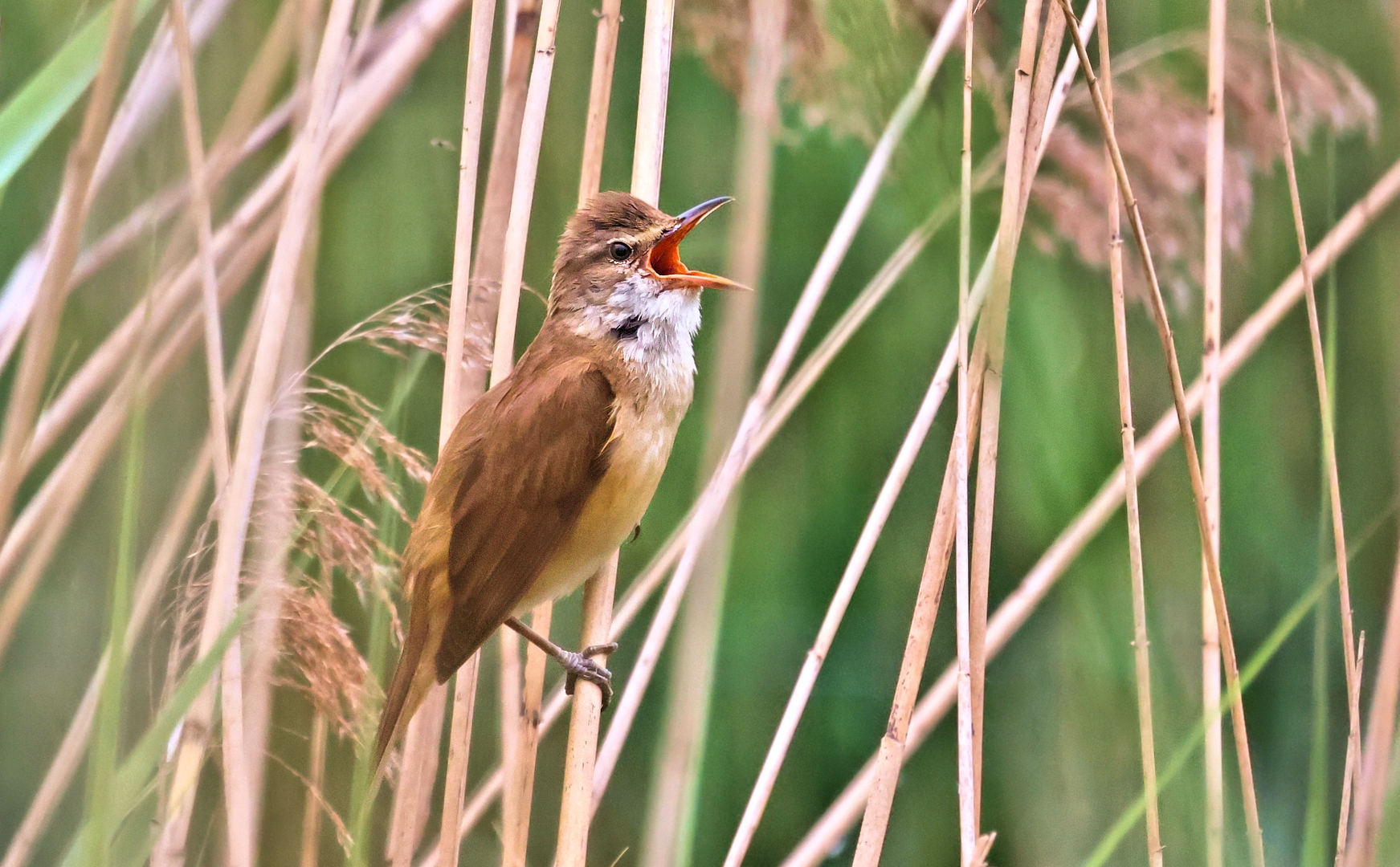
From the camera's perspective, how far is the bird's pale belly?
1.95 meters

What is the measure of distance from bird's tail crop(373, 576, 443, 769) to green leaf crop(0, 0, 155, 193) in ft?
3.12

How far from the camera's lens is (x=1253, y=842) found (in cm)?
162

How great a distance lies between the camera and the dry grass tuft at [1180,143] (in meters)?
2.33

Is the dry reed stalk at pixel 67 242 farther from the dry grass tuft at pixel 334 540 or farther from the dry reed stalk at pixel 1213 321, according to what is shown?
the dry reed stalk at pixel 1213 321

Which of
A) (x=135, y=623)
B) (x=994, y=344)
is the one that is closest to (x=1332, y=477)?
(x=994, y=344)

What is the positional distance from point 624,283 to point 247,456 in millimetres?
776

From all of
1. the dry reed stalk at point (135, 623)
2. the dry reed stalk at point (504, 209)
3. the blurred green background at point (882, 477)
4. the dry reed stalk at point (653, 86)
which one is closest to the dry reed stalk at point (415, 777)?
the dry reed stalk at point (504, 209)

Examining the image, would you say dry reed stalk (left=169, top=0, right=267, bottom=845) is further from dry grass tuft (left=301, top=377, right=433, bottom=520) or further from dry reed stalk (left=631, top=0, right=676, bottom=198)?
dry reed stalk (left=631, top=0, right=676, bottom=198)

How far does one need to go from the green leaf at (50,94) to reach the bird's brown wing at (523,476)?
2.62 feet

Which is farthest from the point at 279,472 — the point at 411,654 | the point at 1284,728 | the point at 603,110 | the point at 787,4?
the point at 1284,728

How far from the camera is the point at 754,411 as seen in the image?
6.61ft

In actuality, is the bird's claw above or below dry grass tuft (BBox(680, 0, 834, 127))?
below

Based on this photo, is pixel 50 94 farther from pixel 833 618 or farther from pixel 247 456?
pixel 833 618

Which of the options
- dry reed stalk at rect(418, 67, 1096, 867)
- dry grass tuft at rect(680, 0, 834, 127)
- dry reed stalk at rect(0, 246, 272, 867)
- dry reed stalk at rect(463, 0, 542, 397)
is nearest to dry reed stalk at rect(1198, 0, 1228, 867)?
dry reed stalk at rect(418, 67, 1096, 867)
